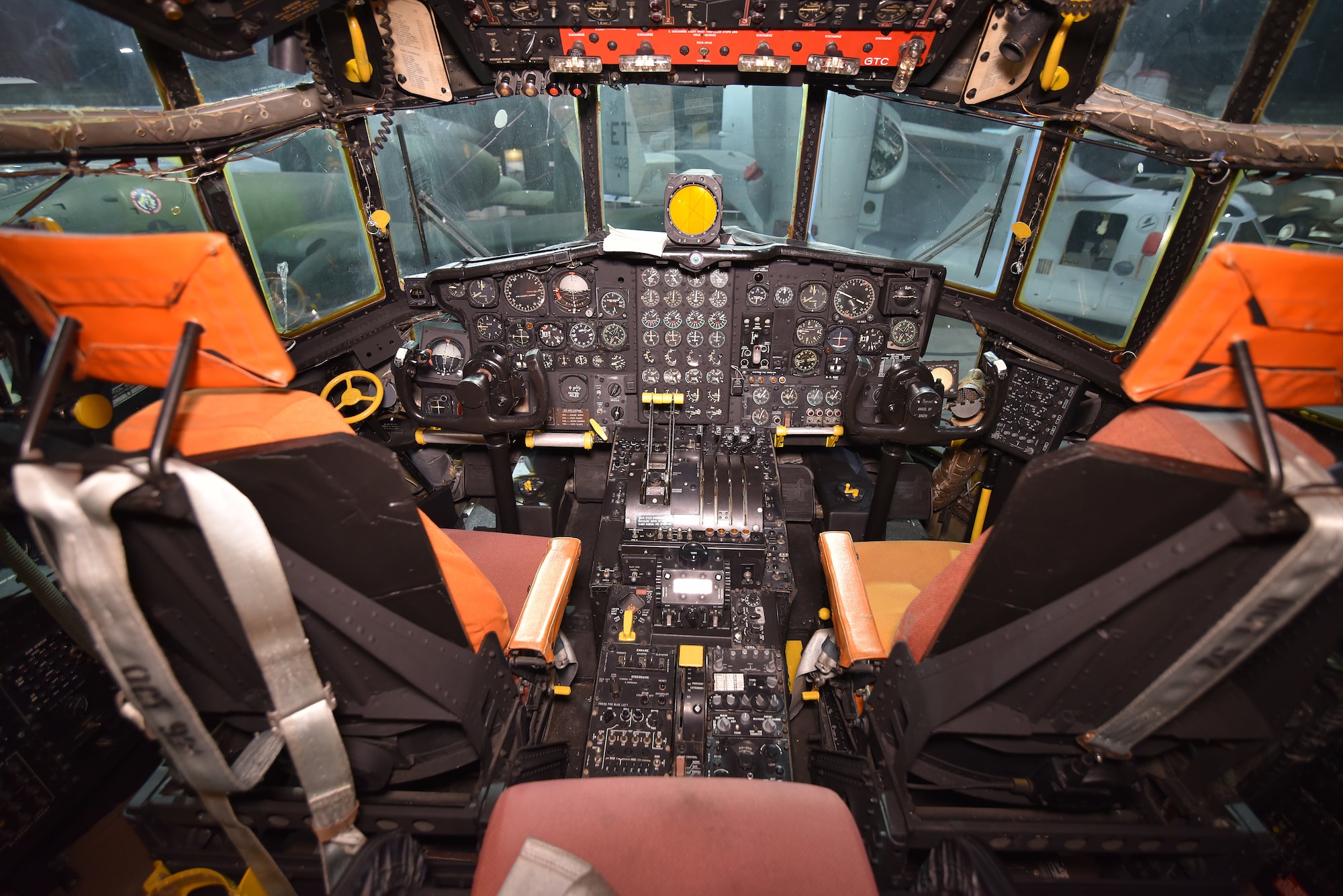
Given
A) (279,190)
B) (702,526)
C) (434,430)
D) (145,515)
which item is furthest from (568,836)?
(279,190)

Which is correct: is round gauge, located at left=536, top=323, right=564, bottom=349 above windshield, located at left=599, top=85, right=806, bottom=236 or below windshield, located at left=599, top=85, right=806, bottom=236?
below

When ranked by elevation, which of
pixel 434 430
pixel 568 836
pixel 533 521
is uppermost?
pixel 568 836

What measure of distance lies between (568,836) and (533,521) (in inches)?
104

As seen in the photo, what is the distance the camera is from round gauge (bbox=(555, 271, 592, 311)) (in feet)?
10.8

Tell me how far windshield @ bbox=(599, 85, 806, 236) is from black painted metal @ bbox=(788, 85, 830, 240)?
1.9 inches

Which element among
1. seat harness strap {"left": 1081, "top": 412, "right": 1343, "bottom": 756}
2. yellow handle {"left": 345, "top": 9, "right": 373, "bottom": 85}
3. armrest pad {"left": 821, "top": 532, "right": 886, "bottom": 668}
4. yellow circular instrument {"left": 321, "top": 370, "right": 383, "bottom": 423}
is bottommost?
yellow circular instrument {"left": 321, "top": 370, "right": 383, "bottom": 423}

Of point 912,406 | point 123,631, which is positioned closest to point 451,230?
point 912,406

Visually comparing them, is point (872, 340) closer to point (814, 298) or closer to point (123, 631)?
point (814, 298)

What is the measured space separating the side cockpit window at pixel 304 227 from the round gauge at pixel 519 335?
88 cm

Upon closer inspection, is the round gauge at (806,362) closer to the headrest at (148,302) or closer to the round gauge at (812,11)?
the round gauge at (812,11)

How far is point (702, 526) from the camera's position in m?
2.69

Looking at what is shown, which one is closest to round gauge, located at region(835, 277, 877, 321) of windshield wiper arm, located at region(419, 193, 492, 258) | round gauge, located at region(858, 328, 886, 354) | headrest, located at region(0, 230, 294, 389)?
round gauge, located at region(858, 328, 886, 354)

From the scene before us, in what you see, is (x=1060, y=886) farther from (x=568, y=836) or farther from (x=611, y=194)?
(x=611, y=194)

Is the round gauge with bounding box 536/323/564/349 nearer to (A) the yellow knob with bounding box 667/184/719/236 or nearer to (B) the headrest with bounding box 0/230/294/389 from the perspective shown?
(A) the yellow knob with bounding box 667/184/719/236
